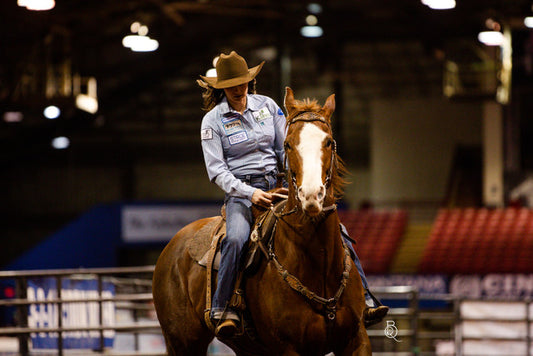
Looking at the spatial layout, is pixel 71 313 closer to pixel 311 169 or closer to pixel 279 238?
pixel 279 238

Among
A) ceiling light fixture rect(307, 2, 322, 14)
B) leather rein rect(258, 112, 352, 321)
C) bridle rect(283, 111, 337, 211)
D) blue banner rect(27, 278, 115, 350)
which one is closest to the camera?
bridle rect(283, 111, 337, 211)

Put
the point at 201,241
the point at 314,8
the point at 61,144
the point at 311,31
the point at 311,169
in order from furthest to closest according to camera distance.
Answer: the point at 61,144, the point at 314,8, the point at 311,31, the point at 201,241, the point at 311,169

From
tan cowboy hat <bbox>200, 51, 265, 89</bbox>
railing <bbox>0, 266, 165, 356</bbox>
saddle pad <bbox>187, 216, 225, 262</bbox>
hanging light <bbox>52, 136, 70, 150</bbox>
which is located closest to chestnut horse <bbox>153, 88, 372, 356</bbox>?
tan cowboy hat <bbox>200, 51, 265, 89</bbox>

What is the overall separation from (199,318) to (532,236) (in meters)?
14.3

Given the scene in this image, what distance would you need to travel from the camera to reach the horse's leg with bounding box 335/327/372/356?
4234mm

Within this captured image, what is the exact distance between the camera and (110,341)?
874cm

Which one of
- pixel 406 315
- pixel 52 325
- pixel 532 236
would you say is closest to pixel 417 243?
pixel 532 236

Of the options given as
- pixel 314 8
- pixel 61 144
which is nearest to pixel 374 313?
pixel 314 8

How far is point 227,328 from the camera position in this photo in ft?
14.5

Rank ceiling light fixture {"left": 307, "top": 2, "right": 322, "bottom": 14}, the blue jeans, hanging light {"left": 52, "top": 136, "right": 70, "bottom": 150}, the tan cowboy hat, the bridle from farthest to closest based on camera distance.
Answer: hanging light {"left": 52, "top": 136, "right": 70, "bottom": 150}
ceiling light fixture {"left": 307, "top": 2, "right": 322, "bottom": 14}
the tan cowboy hat
the blue jeans
the bridle

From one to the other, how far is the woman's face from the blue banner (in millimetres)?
4221

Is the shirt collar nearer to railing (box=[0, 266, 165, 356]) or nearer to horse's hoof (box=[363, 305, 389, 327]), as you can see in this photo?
horse's hoof (box=[363, 305, 389, 327])

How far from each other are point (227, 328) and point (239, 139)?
44.5 inches

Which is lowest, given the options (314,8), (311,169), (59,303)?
(59,303)
